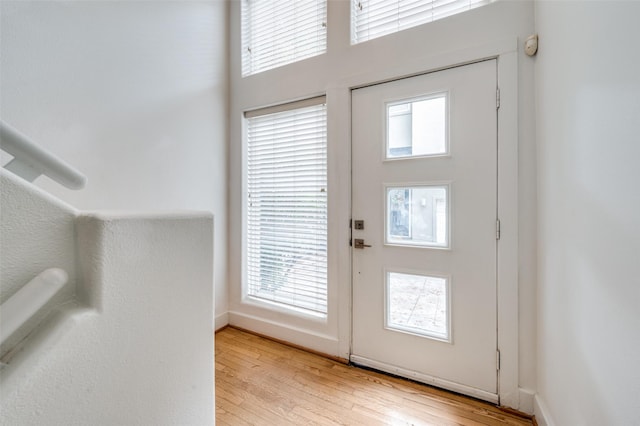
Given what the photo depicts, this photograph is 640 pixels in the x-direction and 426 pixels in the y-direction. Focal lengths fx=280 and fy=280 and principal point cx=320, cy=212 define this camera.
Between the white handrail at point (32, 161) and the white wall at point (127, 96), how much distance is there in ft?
3.54

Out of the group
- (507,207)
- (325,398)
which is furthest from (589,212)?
(325,398)

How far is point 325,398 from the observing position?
5.57 feet

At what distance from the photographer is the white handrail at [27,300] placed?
19.2 inches

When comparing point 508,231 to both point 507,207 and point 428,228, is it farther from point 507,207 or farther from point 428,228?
point 428,228

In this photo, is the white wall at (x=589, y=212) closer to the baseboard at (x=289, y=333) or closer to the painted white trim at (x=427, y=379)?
the painted white trim at (x=427, y=379)

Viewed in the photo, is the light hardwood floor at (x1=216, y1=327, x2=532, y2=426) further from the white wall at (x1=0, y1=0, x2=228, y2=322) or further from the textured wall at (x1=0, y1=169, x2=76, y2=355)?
the textured wall at (x1=0, y1=169, x2=76, y2=355)

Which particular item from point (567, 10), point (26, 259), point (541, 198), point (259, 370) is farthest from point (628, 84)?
point (259, 370)

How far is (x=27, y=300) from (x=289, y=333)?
2.02 m

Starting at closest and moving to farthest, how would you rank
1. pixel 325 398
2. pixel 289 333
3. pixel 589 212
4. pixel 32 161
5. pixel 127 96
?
pixel 32 161, pixel 589 212, pixel 325 398, pixel 127 96, pixel 289 333

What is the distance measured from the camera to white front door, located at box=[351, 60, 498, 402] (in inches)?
65.5

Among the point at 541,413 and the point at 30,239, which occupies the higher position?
the point at 30,239

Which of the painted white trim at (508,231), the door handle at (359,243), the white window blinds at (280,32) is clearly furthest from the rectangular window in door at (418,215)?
the white window blinds at (280,32)

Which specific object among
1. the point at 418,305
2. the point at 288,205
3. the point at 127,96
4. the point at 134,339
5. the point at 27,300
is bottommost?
the point at 418,305

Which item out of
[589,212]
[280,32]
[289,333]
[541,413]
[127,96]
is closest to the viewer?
[589,212]
